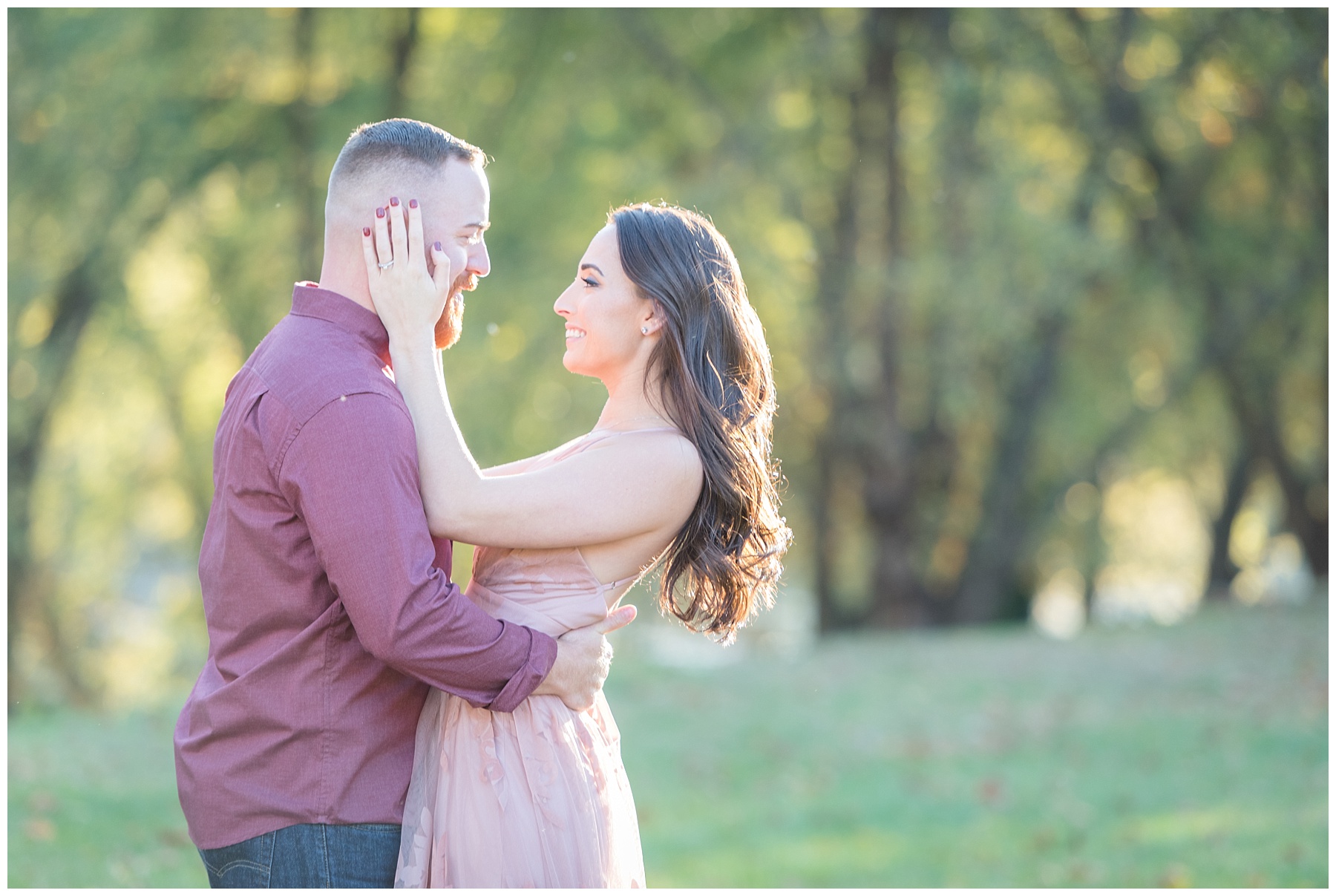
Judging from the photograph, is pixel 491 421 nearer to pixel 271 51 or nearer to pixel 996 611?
pixel 271 51

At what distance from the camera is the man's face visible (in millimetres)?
2818

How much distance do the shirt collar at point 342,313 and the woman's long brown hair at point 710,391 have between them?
0.60 meters

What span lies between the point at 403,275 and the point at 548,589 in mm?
750

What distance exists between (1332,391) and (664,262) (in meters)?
5.19

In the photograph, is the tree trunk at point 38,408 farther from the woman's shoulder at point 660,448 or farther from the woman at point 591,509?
the woman's shoulder at point 660,448

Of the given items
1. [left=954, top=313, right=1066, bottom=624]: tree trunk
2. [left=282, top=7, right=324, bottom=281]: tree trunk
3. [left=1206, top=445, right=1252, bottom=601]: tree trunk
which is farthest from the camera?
[left=1206, top=445, right=1252, bottom=601]: tree trunk

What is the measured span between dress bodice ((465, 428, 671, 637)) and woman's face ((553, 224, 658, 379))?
206mm

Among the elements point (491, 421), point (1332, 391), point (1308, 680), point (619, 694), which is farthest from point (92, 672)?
point (1332, 391)

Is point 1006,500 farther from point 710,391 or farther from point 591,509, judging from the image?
point 591,509

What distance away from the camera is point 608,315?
3043 millimetres

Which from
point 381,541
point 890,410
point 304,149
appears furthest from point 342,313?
point 890,410

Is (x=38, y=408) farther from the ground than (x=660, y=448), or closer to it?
farther from the ground

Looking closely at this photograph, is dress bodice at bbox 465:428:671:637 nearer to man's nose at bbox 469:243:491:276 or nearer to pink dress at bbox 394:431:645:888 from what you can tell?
pink dress at bbox 394:431:645:888

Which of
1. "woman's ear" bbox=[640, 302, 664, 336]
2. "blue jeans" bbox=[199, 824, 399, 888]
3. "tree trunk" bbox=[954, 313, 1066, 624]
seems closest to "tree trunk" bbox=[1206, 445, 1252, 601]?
"tree trunk" bbox=[954, 313, 1066, 624]
